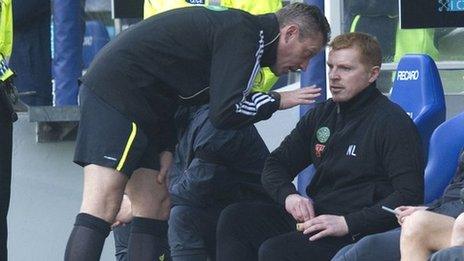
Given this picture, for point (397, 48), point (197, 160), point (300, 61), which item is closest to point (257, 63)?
point (300, 61)

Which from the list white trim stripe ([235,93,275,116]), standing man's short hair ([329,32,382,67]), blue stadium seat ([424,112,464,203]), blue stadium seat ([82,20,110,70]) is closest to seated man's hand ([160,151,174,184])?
white trim stripe ([235,93,275,116])

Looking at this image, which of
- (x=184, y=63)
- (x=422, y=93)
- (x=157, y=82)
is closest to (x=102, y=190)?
(x=157, y=82)

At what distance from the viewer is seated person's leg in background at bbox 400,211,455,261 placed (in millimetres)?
4660

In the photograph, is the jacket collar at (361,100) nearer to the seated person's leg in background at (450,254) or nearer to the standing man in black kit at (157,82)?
the standing man in black kit at (157,82)

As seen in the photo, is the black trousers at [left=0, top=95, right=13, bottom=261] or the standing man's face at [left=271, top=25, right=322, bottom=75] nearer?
the standing man's face at [left=271, top=25, right=322, bottom=75]

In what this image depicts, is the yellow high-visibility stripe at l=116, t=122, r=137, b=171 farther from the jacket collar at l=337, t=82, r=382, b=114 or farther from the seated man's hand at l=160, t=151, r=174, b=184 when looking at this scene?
the jacket collar at l=337, t=82, r=382, b=114

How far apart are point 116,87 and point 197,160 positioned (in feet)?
3.37

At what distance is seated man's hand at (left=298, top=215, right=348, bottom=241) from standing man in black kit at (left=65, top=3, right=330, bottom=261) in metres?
0.48

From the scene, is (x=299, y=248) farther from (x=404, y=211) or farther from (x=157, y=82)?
(x=157, y=82)

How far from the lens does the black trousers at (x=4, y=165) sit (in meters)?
5.93

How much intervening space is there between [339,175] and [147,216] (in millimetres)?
814

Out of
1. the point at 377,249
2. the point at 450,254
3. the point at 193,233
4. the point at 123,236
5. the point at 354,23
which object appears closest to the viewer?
the point at 450,254

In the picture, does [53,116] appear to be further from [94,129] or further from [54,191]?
[94,129]

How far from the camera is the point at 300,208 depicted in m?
5.50
